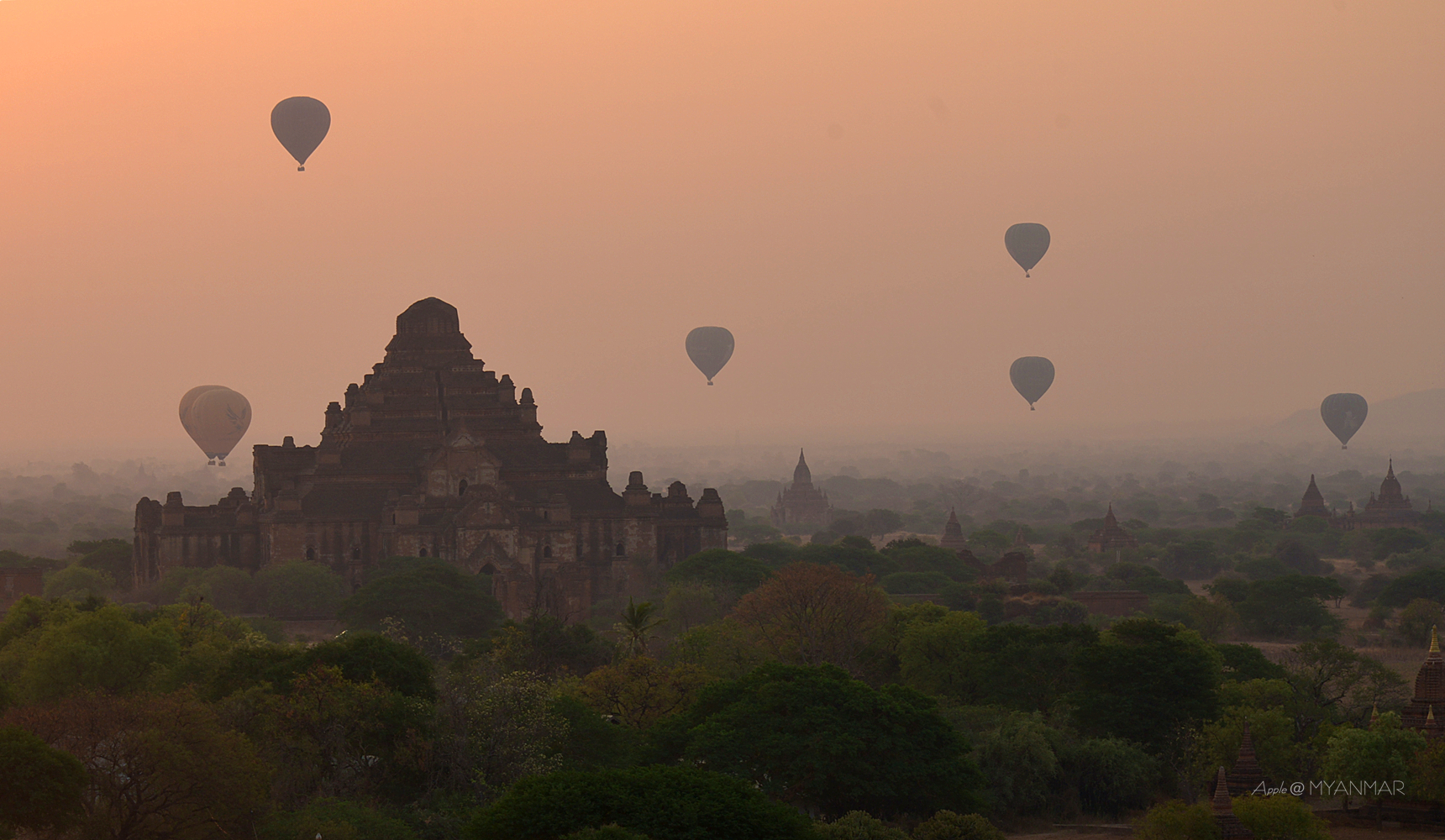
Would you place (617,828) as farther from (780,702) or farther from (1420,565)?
(1420,565)

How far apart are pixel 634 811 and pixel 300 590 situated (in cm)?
5525

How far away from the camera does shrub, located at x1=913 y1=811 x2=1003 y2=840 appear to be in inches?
1586

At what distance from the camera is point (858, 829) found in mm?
38812

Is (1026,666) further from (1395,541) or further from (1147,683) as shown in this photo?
(1395,541)

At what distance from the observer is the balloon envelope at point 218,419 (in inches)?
6334

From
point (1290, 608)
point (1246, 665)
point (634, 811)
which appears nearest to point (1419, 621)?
point (1290, 608)

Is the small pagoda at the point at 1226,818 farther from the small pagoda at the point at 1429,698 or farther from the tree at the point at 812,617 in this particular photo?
the tree at the point at 812,617

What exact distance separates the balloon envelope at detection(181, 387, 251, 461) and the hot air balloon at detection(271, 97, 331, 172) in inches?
1850

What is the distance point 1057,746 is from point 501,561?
1681 inches

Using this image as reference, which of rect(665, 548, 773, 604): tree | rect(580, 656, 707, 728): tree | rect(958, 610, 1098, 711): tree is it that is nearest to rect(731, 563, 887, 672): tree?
rect(958, 610, 1098, 711): tree

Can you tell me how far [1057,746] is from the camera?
164ft

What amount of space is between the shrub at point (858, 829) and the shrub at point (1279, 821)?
7.55 m

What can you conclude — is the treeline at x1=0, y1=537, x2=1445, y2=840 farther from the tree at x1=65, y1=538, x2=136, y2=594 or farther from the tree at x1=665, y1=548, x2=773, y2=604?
the tree at x1=65, y1=538, x2=136, y2=594

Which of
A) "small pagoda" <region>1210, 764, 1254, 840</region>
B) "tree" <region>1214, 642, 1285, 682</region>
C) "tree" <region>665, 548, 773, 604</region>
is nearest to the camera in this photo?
"small pagoda" <region>1210, 764, 1254, 840</region>
